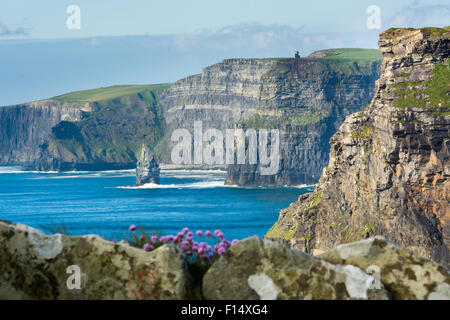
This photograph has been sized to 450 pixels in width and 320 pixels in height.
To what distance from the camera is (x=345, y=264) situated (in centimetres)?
1650

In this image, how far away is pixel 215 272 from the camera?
643 inches

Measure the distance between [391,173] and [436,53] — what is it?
23206 mm

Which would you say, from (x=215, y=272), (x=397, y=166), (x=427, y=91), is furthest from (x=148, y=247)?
(x=427, y=91)

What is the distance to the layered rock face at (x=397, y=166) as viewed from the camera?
136 meters

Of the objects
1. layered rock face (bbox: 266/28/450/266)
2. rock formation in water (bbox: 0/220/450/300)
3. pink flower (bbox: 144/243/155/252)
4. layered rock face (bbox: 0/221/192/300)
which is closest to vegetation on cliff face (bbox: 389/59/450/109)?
layered rock face (bbox: 266/28/450/266)

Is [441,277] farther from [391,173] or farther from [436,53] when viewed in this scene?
[436,53]

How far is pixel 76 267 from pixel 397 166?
128 m

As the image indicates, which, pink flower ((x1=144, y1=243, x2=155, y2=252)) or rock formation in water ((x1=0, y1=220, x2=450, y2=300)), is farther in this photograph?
pink flower ((x1=144, y1=243, x2=155, y2=252))

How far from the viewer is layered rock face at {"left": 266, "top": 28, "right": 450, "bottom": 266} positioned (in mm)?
136000

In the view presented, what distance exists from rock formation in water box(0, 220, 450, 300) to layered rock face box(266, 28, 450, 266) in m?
117

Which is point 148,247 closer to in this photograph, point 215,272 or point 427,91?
point 215,272

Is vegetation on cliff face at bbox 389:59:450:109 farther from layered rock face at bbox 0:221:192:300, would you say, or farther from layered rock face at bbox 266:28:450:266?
layered rock face at bbox 0:221:192:300
